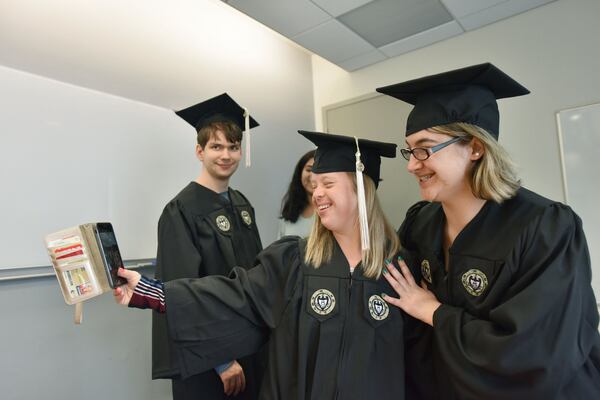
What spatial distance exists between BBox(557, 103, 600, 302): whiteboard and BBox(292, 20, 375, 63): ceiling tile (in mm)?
1680

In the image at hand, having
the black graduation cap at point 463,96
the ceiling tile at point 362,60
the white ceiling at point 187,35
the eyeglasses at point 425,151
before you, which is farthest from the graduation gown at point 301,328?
the ceiling tile at point 362,60

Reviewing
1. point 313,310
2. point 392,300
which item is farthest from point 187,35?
point 392,300

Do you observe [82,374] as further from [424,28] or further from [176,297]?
[424,28]

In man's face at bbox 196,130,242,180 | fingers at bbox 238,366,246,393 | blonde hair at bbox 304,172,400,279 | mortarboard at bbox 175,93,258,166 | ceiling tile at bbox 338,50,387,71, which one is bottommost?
fingers at bbox 238,366,246,393

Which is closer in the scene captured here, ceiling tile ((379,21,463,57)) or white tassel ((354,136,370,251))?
white tassel ((354,136,370,251))

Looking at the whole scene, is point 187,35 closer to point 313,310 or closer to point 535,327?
point 313,310

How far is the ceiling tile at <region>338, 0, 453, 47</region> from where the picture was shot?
2.60 metres

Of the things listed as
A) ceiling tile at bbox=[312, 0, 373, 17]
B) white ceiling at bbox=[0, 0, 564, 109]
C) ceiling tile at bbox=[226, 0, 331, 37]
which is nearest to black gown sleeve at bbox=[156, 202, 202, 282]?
white ceiling at bbox=[0, 0, 564, 109]

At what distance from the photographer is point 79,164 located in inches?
82.0

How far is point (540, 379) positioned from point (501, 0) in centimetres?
261

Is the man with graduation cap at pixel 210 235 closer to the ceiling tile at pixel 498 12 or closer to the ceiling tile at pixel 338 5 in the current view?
the ceiling tile at pixel 338 5

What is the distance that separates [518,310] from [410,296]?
1.28 feet

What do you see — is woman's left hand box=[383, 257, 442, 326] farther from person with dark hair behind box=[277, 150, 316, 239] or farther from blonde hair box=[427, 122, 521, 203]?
person with dark hair behind box=[277, 150, 316, 239]

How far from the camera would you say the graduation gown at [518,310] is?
1.05 meters
